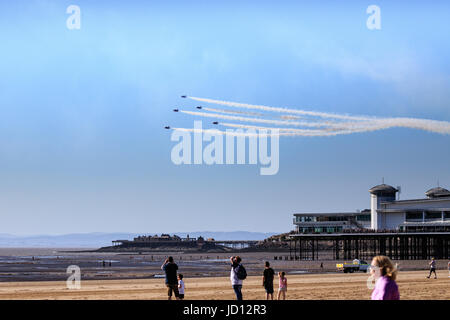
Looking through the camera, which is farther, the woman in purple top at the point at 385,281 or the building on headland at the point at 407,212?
the building on headland at the point at 407,212

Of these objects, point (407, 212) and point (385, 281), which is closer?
point (385, 281)

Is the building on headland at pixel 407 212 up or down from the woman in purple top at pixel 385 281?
up

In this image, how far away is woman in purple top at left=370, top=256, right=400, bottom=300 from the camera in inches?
400

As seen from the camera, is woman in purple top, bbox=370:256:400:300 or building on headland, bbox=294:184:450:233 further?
building on headland, bbox=294:184:450:233

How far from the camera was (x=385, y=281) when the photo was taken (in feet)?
33.5

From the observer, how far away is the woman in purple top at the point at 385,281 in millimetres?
10156

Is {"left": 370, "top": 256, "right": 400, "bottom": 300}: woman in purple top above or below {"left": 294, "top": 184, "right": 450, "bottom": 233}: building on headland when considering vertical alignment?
below

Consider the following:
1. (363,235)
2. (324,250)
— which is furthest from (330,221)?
(324,250)

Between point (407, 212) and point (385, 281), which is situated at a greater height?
point (407, 212)

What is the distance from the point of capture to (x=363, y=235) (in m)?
108
